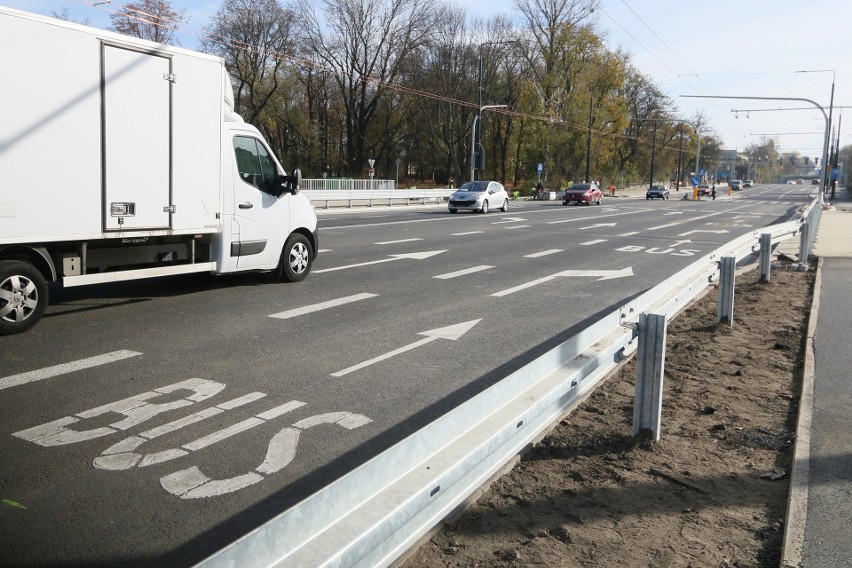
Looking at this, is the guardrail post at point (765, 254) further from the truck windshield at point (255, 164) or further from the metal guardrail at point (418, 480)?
the metal guardrail at point (418, 480)

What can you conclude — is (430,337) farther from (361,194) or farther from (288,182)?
(361,194)

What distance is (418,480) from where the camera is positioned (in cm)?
275

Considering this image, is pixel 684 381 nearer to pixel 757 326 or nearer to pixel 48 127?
pixel 757 326

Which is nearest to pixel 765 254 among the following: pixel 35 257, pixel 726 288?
pixel 726 288

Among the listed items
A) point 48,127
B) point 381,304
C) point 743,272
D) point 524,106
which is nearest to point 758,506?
point 381,304

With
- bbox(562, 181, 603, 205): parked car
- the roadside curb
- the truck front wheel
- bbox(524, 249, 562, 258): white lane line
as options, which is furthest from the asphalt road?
bbox(562, 181, 603, 205): parked car

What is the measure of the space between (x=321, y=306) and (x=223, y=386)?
3647 millimetres

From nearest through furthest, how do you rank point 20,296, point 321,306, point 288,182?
point 20,296 → point 321,306 → point 288,182

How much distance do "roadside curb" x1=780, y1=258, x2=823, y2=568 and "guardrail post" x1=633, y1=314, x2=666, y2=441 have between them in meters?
0.87

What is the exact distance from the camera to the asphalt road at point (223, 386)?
3.87 metres

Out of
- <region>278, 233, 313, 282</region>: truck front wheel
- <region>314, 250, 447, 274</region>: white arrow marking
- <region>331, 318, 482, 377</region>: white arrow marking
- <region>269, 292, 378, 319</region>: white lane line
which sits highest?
<region>278, 233, 313, 282</region>: truck front wheel

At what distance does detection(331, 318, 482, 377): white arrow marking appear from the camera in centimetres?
675

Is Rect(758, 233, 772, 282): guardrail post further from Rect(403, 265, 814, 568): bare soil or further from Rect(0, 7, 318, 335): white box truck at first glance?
Rect(0, 7, 318, 335): white box truck

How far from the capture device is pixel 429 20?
6288 cm
